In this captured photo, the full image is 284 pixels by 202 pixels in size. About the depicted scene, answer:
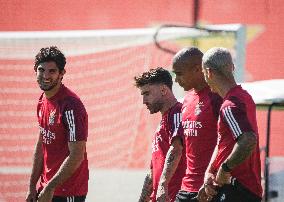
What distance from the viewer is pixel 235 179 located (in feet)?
18.8

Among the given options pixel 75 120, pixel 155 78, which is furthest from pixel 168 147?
pixel 75 120

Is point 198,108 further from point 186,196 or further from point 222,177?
point 222,177

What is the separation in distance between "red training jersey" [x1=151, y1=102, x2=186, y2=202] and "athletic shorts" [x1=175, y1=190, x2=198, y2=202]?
108 millimetres

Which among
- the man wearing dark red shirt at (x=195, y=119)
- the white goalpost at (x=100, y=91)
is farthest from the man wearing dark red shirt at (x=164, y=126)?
the white goalpost at (x=100, y=91)

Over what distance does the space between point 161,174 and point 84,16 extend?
6887 mm

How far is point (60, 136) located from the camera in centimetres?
672

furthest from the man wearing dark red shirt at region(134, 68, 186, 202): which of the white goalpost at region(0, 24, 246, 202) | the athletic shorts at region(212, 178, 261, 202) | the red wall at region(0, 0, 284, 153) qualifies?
the red wall at region(0, 0, 284, 153)

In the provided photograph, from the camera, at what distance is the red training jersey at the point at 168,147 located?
6633 mm

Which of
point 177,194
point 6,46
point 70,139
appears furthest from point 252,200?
point 6,46

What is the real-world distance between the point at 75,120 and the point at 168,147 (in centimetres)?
71

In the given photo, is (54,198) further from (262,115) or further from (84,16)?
(84,16)

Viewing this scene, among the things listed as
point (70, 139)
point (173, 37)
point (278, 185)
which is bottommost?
point (278, 185)

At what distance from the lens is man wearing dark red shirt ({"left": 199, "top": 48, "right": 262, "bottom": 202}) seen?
5.55 metres

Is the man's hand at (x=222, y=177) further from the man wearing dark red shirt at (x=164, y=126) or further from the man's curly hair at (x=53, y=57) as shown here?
the man's curly hair at (x=53, y=57)
